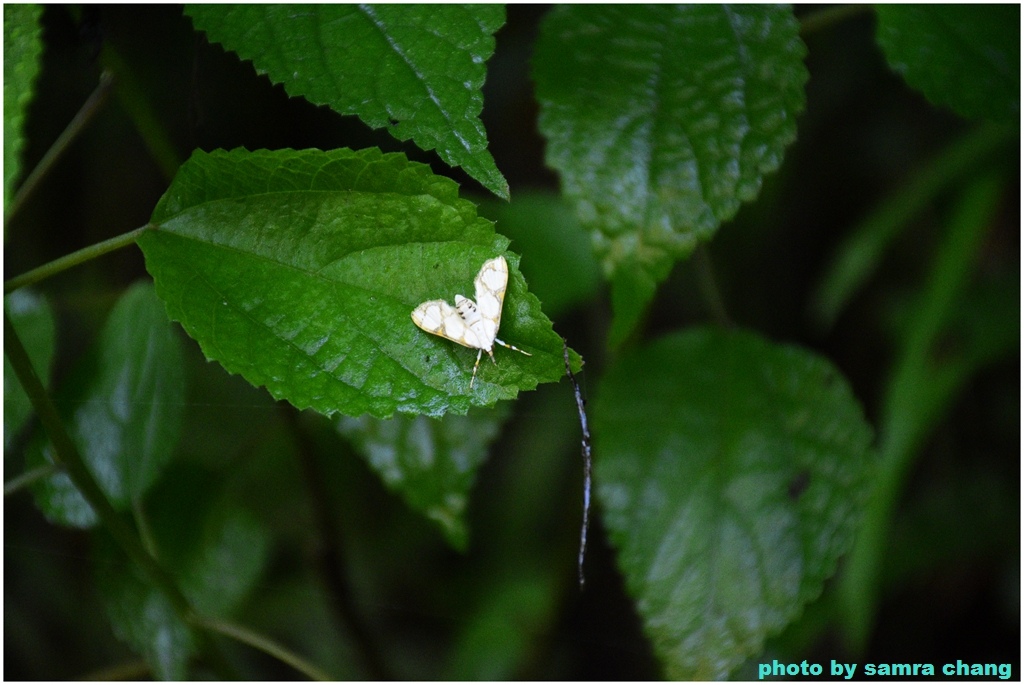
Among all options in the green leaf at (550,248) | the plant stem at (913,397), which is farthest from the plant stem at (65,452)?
the plant stem at (913,397)

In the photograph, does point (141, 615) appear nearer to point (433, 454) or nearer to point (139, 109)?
point (433, 454)

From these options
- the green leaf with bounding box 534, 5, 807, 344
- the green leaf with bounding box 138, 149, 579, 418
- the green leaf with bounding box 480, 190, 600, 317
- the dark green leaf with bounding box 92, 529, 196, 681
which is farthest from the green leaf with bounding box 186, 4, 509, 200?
the dark green leaf with bounding box 92, 529, 196, 681

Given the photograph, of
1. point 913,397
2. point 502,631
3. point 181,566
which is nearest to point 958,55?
point 913,397

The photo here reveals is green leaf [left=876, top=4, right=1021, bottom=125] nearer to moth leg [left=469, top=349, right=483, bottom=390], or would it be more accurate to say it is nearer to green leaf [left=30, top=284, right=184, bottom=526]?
moth leg [left=469, top=349, right=483, bottom=390]

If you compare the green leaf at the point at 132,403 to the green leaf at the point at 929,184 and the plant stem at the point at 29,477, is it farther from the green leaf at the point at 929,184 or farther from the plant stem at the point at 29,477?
the green leaf at the point at 929,184

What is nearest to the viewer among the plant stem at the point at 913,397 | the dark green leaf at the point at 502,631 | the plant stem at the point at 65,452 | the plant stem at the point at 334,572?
the plant stem at the point at 65,452

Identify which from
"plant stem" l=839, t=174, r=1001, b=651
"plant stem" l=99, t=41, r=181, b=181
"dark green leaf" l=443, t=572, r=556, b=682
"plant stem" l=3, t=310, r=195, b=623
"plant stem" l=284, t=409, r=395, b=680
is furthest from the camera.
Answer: "dark green leaf" l=443, t=572, r=556, b=682

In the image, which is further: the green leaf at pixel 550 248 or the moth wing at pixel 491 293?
the green leaf at pixel 550 248

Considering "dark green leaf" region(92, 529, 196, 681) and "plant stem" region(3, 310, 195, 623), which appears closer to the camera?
"plant stem" region(3, 310, 195, 623)
